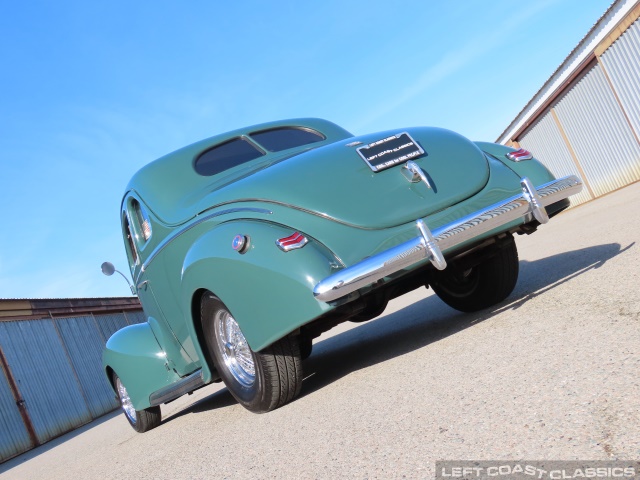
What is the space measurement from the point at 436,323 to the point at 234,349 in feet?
5.82

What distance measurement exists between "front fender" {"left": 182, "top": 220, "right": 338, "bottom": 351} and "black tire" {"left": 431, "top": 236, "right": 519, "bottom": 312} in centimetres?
135

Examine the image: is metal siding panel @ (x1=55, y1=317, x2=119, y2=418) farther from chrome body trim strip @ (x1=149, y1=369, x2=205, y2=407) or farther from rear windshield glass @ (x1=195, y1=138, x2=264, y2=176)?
rear windshield glass @ (x1=195, y1=138, x2=264, y2=176)

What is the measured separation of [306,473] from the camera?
2.58 metres

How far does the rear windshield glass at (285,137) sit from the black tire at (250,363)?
5.55 feet

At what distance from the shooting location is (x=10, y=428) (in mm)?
12602

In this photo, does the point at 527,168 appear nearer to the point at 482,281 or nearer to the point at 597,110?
the point at 482,281

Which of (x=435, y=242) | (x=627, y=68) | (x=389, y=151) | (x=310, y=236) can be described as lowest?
(x=435, y=242)

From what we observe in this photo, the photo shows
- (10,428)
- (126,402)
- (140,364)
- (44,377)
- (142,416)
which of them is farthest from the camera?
(44,377)

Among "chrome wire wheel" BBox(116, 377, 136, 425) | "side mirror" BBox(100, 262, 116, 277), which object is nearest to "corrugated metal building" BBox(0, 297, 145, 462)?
"side mirror" BBox(100, 262, 116, 277)

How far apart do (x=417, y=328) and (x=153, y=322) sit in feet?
7.38

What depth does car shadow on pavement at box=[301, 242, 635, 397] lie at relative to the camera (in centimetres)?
453

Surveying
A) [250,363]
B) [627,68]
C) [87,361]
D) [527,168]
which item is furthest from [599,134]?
[250,363]

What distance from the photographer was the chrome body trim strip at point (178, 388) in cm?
480

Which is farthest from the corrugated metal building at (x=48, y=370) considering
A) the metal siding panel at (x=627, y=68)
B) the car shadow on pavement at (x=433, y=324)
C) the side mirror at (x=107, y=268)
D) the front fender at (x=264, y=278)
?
the metal siding panel at (x=627, y=68)
